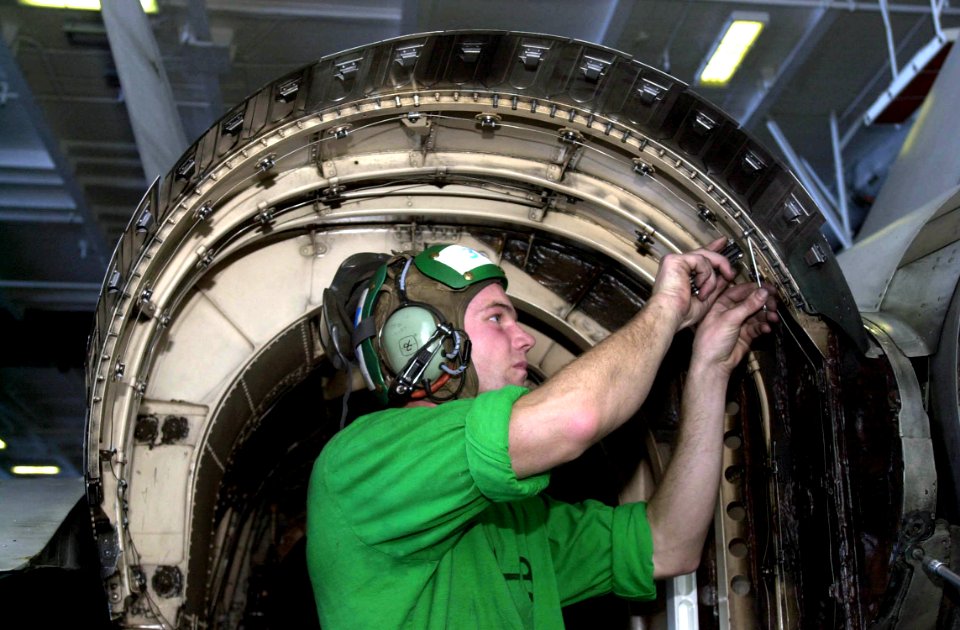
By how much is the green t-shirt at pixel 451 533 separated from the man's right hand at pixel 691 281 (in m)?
0.55

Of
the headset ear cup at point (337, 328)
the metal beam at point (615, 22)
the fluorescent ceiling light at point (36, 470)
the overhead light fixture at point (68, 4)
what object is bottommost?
the headset ear cup at point (337, 328)

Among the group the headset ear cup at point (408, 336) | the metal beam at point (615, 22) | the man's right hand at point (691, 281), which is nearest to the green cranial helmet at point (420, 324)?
the headset ear cup at point (408, 336)

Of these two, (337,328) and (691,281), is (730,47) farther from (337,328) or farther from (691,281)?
(337,328)

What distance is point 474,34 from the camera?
2617 millimetres

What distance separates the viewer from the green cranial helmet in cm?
256

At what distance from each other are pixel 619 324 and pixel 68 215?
3.30 metres

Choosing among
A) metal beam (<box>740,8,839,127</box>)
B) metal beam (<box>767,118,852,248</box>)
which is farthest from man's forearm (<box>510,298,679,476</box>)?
metal beam (<box>767,118,852,248</box>)

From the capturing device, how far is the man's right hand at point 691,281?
247 cm

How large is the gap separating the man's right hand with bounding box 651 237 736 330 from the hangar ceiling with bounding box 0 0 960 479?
2053mm

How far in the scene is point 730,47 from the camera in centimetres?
474

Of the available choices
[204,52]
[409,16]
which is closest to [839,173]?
[409,16]

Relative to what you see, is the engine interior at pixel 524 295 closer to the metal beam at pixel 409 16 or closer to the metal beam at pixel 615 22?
the metal beam at pixel 409 16

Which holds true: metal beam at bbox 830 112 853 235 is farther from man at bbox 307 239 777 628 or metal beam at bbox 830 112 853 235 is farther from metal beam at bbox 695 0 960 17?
man at bbox 307 239 777 628

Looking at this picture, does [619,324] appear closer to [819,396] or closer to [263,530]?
[819,396]
